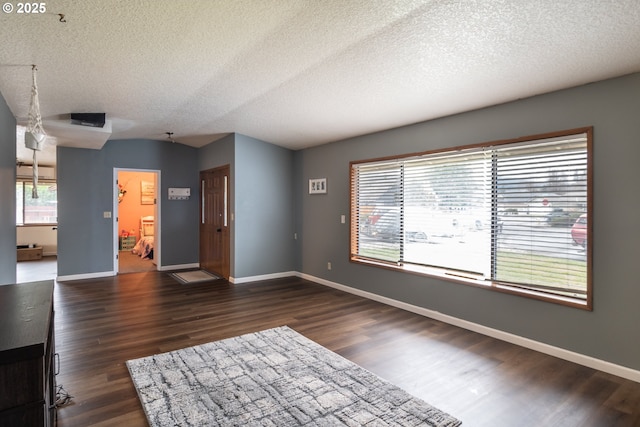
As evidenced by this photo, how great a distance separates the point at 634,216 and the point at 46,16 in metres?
4.43

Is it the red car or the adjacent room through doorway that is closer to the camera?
the red car

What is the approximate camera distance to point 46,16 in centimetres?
205

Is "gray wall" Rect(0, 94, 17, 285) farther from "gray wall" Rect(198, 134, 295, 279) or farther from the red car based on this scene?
the red car

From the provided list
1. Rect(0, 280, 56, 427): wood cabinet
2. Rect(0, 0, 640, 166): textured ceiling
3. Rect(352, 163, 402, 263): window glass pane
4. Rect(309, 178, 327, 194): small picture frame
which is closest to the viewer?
Rect(0, 280, 56, 427): wood cabinet

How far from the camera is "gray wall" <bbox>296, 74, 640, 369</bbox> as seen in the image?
8.55ft

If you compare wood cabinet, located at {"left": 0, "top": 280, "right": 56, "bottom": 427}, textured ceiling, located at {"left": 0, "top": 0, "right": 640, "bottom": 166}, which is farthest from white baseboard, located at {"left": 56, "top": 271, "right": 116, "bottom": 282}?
wood cabinet, located at {"left": 0, "top": 280, "right": 56, "bottom": 427}

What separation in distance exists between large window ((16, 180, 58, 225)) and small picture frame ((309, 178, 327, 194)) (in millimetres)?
7471

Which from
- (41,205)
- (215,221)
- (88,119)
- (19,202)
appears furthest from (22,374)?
(41,205)

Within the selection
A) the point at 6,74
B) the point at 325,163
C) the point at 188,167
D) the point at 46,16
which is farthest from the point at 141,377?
the point at 188,167

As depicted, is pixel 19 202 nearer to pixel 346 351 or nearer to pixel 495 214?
pixel 346 351

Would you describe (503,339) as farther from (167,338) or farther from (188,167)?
(188,167)

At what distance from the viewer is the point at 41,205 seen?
8.63 m

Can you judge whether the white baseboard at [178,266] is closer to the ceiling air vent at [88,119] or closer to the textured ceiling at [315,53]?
the ceiling air vent at [88,119]

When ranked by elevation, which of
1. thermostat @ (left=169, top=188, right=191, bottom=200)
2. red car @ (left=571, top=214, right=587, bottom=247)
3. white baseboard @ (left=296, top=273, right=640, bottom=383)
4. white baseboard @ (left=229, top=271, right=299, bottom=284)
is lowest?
white baseboard @ (left=296, top=273, right=640, bottom=383)
